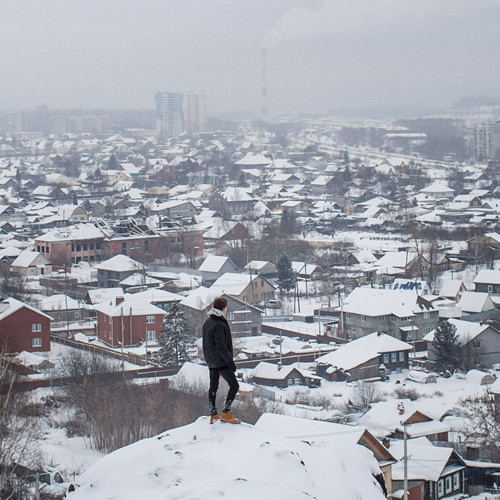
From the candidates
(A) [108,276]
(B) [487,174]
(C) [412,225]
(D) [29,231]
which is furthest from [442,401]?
(B) [487,174]

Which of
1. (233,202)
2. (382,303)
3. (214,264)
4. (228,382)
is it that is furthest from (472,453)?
(233,202)

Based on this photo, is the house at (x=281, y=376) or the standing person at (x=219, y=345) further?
the house at (x=281, y=376)

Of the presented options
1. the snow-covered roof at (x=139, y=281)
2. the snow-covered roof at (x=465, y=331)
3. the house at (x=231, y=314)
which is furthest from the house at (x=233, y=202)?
the snow-covered roof at (x=465, y=331)

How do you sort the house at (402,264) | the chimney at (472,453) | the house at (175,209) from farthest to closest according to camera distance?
the house at (175,209) → the house at (402,264) → the chimney at (472,453)

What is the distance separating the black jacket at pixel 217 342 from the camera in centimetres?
232

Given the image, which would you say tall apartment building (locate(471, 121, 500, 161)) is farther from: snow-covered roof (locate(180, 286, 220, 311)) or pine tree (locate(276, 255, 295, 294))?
snow-covered roof (locate(180, 286, 220, 311))

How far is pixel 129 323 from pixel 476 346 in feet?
10.0

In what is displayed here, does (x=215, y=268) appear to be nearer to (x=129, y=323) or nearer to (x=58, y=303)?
(x=58, y=303)

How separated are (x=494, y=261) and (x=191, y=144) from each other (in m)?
32.7

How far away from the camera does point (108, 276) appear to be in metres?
12.2

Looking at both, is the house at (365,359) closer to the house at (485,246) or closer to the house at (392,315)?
the house at (392,315)

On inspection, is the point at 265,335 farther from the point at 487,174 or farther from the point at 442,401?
the point at 487,174

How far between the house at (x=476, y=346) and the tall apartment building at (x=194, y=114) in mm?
51962

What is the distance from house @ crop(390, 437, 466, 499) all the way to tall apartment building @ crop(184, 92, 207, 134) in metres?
55.2
